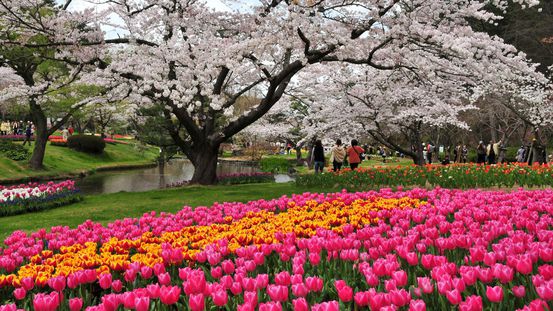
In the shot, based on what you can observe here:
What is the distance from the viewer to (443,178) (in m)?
13.0

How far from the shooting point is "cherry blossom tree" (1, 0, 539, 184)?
41.9 ft

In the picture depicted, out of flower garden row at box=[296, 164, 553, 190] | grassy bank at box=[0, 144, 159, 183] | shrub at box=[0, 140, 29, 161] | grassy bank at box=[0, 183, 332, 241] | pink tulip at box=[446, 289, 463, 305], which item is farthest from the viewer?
shrub at box=[0, 140, 29, 161]

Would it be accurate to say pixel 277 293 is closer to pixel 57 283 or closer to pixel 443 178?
pixel 57 283

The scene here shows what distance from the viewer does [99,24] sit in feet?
49.1

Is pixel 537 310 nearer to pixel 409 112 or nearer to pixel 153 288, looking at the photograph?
pixel 153 288

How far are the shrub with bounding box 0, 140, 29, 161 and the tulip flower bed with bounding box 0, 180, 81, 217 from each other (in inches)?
685

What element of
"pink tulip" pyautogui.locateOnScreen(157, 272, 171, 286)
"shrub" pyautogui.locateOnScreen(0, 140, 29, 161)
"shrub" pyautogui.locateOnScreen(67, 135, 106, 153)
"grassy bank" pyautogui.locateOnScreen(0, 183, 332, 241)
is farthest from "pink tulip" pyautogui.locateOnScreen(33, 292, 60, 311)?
"shrub" pyautogui.locateOnScreen(67, 135, 106, 153)

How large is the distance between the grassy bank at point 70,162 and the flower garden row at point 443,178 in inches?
768

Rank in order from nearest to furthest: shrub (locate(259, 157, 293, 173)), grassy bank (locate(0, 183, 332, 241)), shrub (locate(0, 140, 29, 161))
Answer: grassy bank (locate(0, 183, 332, 241)) → shrub (locate(0, 140, 29, 161)) → shrub (locate(259, 157, 293, 173))

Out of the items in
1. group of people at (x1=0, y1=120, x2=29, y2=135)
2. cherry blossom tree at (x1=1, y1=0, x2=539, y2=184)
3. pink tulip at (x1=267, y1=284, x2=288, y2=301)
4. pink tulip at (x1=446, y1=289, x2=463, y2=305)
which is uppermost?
cherry blossom tree at (x1=1, y1=0, x2=539, y2=184)

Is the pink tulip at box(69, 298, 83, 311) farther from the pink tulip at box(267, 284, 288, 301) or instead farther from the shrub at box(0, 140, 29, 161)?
the shrub at box(0, 140, 29, 161)

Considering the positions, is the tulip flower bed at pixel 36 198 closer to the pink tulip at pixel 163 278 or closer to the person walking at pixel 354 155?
the person walking at pixel 354 155

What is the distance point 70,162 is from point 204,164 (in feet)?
72.7

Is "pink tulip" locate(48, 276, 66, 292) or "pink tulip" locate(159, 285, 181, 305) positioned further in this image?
"pink tulip" locate(48, 276, 66, 292)
